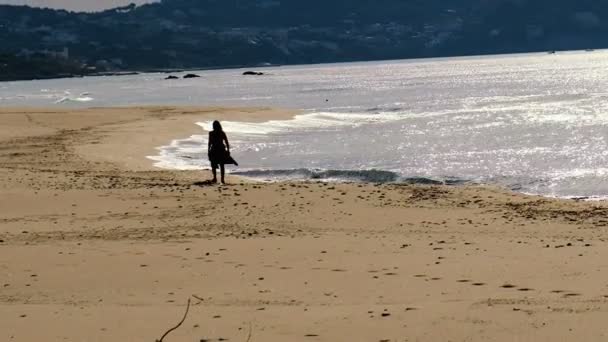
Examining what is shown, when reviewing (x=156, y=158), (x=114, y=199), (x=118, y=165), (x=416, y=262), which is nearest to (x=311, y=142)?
(x=156, y=158)

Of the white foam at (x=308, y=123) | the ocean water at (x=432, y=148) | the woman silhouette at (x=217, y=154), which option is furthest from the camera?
the white foam at (x=308, y=123)

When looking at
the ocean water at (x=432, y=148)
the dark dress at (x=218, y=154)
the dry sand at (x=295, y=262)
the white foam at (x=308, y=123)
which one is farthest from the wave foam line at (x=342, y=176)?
the white foam at (x=308, y=123)

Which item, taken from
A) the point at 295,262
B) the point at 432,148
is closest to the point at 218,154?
the point at 295,262

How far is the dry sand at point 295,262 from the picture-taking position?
7.44 meters

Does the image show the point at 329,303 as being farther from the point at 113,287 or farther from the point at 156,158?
the point at 156,158

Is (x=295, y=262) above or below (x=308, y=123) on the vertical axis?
above

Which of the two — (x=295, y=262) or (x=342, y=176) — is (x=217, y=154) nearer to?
(x=342, y=176)

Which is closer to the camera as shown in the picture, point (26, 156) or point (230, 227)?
point (230, 227)

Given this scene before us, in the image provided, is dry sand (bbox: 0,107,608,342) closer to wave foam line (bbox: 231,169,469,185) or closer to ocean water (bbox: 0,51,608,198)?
wave foam line (bbox: 231,169,469,185)

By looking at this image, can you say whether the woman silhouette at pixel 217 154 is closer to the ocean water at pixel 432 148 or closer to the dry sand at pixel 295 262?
the dry sand at pixel 295 262

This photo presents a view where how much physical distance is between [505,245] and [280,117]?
39.7 metres

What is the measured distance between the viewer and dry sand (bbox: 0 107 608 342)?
24.4ft

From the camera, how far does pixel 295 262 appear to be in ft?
33.7

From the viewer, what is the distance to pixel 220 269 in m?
9.92
